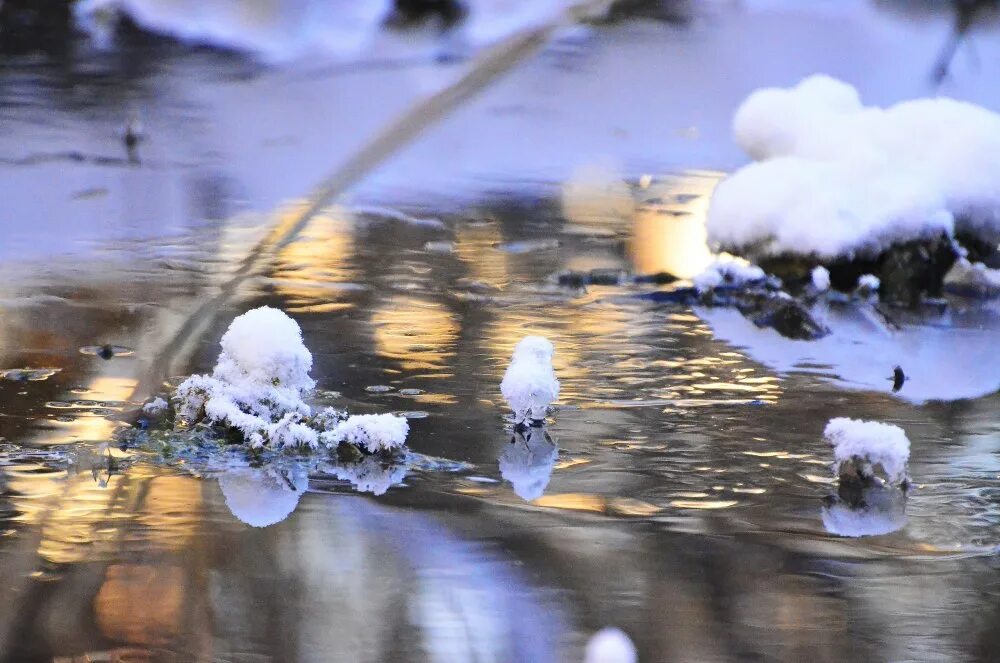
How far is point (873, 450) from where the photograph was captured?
9.34 ft

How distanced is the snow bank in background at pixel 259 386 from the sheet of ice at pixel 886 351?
4.22ft

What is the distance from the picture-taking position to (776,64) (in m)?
8.99

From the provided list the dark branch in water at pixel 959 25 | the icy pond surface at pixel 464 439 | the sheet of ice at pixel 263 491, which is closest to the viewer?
the icy pond surface at pixel 464 439

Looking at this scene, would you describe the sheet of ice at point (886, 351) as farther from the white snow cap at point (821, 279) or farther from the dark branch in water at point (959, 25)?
the dark branch in water at point (959, 25)

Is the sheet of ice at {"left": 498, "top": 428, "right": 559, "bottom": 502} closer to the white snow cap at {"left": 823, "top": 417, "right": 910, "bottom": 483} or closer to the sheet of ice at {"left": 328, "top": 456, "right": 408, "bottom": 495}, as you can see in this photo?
the sheet of ice at {"left": 328, "top": 456, "right": 408, "bottom": 495}

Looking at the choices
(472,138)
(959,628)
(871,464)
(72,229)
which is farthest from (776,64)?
(959,628)

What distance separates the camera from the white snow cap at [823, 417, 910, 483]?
284 centimetres

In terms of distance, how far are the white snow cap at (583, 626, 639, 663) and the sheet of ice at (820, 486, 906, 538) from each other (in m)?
0.58

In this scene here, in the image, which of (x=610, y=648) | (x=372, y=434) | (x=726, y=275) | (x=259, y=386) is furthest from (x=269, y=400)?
(x=726, y=275)

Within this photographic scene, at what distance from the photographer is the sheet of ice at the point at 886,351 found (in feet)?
12.2

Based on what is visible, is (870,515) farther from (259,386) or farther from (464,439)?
(259,386)

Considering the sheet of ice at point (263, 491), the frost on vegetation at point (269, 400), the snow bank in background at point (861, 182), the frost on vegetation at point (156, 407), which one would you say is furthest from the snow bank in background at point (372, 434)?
the snow bank in background at point (861, 182)

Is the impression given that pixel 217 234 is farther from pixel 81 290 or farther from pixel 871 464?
pixel 871 464

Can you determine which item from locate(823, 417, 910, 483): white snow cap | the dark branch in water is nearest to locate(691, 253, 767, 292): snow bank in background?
locate(823, 417, 910, 483): white snow cap
